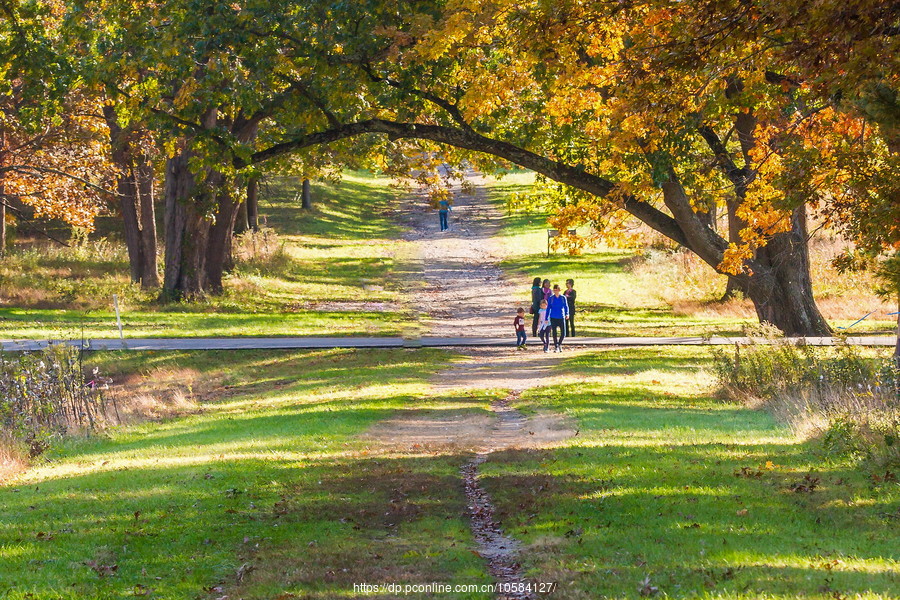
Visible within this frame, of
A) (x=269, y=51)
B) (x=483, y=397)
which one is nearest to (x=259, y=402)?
(x=483, y=397)

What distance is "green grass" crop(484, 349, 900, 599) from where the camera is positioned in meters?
6.62

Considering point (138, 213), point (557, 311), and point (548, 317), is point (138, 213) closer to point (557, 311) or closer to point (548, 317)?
point (548, 317)

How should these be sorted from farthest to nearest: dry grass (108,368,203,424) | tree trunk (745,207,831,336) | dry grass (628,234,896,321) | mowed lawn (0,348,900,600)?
dry grass (628,234,896,321) → tree trunk (745,207,831,336) → dry grass (108,368,203,424) → mowed lawn (0,348,900,600)

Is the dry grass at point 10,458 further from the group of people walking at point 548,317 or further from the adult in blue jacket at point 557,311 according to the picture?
the adult in blue jacket at point 557,311

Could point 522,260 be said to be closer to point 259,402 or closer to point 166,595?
point 259,402

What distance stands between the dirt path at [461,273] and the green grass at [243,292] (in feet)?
4.51

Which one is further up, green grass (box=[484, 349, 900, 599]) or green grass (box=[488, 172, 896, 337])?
green grass (box=[488, 172, 896, 337])

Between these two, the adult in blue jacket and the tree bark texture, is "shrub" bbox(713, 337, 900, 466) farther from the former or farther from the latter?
the tree bark texture

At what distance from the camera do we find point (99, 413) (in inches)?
679

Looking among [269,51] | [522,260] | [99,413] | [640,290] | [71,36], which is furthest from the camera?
[522,260]

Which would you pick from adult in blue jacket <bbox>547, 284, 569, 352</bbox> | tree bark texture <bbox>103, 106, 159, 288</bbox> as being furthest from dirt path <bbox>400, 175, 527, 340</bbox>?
tree bark texture <bbox>103, 106, 159, 288</bbox>

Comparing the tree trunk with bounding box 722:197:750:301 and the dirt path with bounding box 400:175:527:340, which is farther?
the dirt path with bounding box 400:175:527:340

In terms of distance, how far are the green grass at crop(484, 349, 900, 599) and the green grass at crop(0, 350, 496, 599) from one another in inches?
28.5

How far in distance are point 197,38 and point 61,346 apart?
6.03 meters
